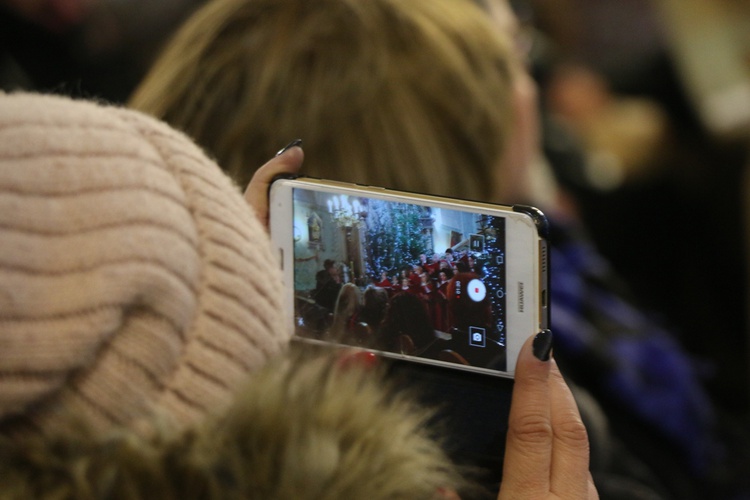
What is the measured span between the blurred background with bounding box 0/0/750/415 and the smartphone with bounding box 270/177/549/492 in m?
0.22

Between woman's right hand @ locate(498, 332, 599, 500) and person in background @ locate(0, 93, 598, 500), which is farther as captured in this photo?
woman's right hand @ locate(498, 332, 599, 500)

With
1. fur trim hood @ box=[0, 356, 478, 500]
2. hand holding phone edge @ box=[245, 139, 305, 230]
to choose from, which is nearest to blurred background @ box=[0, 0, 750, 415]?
hand holding phone edge @ box=[245, 139, 305, 230]

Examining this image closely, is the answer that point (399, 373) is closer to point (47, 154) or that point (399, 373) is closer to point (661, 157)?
point (47, 154)

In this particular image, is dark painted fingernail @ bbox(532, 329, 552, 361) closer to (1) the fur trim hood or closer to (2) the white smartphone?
(2) the white smartphone

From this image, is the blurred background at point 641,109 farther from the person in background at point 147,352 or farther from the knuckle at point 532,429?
the knuckle at point 532,429

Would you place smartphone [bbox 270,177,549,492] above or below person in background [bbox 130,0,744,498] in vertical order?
below

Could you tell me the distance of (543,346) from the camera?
53cm

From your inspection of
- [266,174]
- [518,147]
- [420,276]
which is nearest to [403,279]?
[420,276]

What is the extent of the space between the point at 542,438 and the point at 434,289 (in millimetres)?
115

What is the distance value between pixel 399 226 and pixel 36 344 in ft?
0.79

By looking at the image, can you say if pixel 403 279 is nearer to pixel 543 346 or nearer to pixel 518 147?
pixel 543 346

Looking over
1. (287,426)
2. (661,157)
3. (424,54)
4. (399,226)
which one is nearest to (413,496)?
(287,426)

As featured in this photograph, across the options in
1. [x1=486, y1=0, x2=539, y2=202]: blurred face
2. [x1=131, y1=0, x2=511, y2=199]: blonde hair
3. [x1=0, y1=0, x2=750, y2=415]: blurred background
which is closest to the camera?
[x1=131, y1=0, x2=511, y2=199]: blonde hair

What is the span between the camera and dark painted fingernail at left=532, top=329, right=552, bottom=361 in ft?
1.75
